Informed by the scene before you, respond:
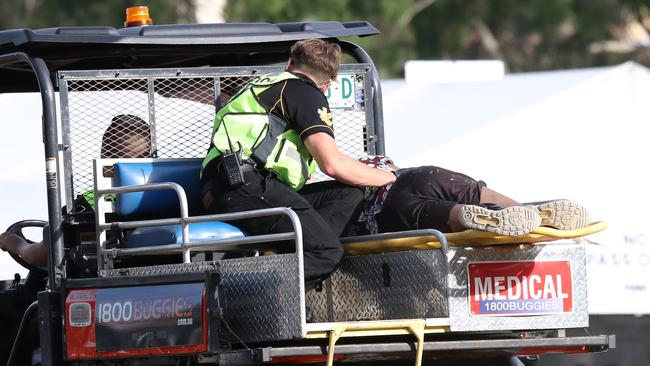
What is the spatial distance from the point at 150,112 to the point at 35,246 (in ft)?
3.19

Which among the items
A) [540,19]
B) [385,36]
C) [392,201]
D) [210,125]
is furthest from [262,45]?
[540,19]

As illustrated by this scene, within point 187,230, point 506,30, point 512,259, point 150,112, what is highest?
point 506,30

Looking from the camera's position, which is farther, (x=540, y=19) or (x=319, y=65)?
(x=540, y=19)

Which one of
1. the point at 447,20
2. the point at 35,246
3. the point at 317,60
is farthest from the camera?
the point at 447,20

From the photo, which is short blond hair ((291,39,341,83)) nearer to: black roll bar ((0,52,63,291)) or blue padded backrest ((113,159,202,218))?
blue padded backrest ((113,159,202,218))

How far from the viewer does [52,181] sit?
20.8 feet

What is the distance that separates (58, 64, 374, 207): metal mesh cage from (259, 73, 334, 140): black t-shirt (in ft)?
2.82

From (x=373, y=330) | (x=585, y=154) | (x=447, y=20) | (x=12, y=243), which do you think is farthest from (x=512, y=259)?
(x=447, y=20)

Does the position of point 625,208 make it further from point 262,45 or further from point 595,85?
point 262,45

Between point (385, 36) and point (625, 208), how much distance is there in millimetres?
14887

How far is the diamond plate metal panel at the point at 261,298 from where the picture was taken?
5672 mm

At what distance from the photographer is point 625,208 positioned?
40.9 ft

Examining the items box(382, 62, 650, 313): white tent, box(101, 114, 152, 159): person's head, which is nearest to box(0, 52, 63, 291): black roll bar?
box(101, 114, 152, 159): person's head

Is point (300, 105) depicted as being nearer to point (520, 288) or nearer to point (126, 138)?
point (126, 138)
